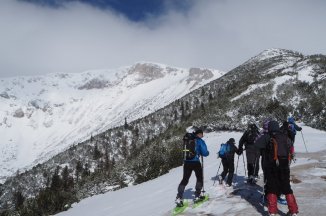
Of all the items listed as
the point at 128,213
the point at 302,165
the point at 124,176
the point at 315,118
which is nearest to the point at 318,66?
the point at 315,118

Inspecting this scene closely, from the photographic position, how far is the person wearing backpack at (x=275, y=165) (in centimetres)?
1057

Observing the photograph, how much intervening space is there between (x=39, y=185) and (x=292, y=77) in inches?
3011

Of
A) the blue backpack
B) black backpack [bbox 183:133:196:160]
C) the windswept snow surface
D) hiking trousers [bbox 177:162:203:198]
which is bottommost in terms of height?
the windswept snow surface

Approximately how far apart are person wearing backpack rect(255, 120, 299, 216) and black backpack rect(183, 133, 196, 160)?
95.5 inches

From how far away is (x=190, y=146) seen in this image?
13273 millimetres

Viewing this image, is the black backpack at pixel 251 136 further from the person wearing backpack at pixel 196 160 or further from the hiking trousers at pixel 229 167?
the person wearing backpack at pixel 196 160

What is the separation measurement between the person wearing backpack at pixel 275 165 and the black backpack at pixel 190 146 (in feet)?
7.96

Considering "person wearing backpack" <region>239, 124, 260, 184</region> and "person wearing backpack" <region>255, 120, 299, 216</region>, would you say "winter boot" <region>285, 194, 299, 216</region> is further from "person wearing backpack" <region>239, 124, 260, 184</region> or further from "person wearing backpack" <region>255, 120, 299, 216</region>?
"person wearing backpack" <region>239, 124, 260, 184</region>

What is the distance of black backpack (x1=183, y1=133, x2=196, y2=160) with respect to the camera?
1327 centimetres

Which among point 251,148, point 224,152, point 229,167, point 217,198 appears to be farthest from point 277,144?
point 224,152

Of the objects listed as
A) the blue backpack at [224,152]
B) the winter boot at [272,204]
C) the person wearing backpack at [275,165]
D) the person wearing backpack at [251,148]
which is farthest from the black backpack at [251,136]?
the winter boot at [272,204]

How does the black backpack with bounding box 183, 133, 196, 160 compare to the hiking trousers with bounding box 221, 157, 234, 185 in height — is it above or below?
above

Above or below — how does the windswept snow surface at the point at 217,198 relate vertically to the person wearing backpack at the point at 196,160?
below

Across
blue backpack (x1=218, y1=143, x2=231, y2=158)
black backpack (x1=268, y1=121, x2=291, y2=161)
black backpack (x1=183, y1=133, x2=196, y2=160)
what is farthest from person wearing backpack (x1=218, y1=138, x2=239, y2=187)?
black backpack (x1=268, y1=121, x2=291, y2=161)
